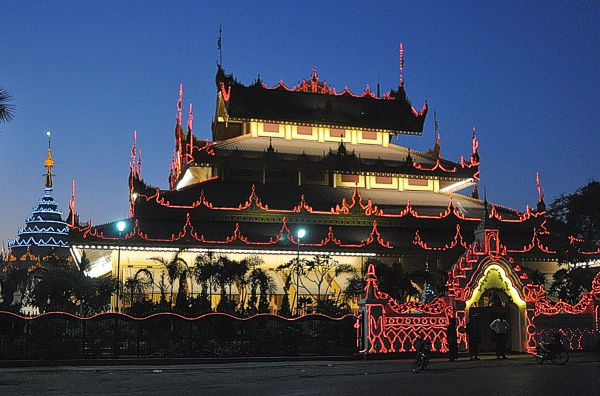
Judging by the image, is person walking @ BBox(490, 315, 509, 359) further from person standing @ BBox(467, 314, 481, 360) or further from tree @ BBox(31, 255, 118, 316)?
tree @ BBox(31, 255, 118, 316)

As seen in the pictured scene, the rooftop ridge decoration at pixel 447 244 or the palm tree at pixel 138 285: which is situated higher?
Result: the rooftop ridge decoration at pixel 447 244

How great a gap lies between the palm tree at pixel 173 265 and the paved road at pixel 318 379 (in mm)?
13405

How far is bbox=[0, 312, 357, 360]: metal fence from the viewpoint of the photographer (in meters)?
30.5

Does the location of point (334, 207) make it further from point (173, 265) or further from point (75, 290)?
point (75, 290)

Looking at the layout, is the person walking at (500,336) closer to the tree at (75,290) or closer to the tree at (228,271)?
the tree at (228,271)

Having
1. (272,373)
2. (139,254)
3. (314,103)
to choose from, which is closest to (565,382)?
(272,373)

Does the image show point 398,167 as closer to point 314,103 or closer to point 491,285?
point 314,103

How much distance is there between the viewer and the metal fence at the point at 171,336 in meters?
30.5

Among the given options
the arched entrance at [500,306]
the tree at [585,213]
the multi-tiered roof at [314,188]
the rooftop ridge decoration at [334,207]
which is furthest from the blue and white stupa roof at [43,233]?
the arched entrance at [500,306]

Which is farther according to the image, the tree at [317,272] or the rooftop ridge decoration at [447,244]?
the rooftop ridge decoration at [447,244]

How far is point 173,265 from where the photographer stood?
42156mm

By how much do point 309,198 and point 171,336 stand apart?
22911 mm

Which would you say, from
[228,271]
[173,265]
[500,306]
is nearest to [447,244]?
[228,271]

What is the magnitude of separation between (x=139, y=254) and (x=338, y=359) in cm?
1922
